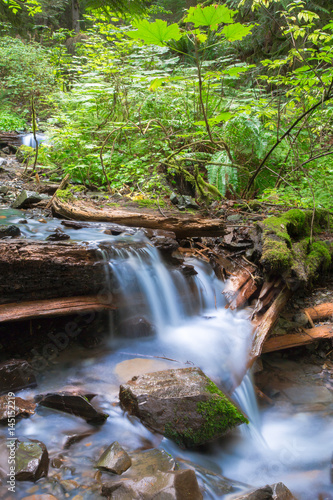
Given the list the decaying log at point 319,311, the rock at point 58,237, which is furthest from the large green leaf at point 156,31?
the decaying log at point 319,311

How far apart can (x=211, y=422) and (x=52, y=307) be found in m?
1.71

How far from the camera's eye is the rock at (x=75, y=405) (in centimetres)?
243

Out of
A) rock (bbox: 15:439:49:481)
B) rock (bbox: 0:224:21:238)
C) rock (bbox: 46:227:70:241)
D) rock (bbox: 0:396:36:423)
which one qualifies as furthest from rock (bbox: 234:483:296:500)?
rock (bbox: 0:224:21:238)

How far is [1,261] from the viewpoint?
2.74 metres

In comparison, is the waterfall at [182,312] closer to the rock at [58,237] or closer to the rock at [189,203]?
the rock at [58,237]

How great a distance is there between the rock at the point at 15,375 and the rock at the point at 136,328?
3.46 ft

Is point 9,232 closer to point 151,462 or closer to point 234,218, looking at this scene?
point 151,462

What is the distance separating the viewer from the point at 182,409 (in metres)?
2.31

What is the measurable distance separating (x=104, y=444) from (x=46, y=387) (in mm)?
767


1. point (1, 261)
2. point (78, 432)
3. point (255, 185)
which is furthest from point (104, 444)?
point (255, 185)

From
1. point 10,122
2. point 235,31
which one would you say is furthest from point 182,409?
point 10,122

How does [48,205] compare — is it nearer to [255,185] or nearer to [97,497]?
[255,185]

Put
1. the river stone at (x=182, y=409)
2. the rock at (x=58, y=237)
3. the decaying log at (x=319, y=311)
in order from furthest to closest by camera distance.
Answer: the rock at (x=58, y=237), the decaying log at (x=319, y=311), the river stone at (x=182, y=409)

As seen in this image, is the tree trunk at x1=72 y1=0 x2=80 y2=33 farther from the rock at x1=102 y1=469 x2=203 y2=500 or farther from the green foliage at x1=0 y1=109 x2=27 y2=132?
the rock at x1=102 y1=469 x2=203 y2=500
